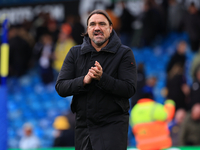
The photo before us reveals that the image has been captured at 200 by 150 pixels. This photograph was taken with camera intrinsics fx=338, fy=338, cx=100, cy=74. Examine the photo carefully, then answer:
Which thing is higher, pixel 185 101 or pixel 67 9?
pixel 67 9

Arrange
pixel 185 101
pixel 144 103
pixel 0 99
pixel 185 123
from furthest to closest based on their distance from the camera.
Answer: pixel 185 101
pixel 185 123
pixel 144 103
pixel 0 99

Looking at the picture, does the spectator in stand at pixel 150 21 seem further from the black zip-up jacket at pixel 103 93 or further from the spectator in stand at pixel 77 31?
the black zip-up jacket at pixel 103 93

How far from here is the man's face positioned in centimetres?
258

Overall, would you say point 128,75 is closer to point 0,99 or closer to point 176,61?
point 0,99

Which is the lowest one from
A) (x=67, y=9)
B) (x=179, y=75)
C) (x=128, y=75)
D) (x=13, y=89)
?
(x=13, y=89)

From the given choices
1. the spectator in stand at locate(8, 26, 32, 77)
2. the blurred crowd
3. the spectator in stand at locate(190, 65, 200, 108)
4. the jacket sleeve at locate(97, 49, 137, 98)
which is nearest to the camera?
the jacket sleeve at locate(97, 49, 137, 98)

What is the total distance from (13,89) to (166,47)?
5236 millimetres

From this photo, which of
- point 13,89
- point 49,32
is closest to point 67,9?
point 49,32

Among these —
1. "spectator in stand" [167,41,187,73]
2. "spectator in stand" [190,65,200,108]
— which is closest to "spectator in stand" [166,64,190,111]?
"spectator in stand" [190,65,200,108]

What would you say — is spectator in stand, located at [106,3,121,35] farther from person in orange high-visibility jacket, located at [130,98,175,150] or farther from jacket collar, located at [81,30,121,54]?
jacket collar, located at [81,30,121,54]

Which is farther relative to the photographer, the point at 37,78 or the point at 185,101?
the point at 37,78

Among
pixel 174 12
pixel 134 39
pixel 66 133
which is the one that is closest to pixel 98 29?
pixel 66 133

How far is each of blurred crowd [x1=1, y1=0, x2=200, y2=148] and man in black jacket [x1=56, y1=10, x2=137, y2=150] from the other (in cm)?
495

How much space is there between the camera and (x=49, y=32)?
10.6 metres
